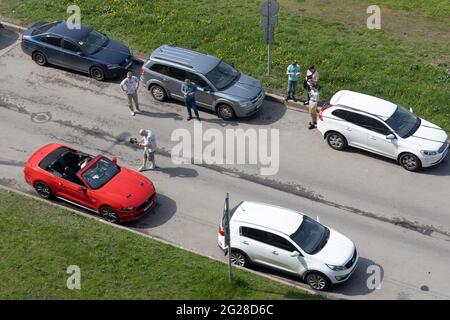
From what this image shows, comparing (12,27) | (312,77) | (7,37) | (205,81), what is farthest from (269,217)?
(12,27)

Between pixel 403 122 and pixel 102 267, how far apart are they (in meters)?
10.8

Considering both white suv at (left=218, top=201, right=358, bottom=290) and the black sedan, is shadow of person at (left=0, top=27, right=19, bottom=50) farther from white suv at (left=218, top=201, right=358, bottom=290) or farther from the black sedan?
white suv at (left=218, top=201, right=358, bottom=290)

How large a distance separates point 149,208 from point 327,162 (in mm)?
6143

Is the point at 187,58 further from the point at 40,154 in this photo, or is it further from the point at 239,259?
the point at 239,259

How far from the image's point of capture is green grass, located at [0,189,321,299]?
653 inches

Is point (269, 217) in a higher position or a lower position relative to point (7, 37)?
lower

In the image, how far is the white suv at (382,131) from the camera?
71.0 ft

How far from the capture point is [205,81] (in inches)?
944

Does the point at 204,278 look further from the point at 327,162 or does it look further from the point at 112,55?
the point at 112,55

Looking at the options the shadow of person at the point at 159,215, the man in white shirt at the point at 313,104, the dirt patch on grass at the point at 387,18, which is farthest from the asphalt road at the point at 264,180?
the dirt patch on grass at the point at 387,18

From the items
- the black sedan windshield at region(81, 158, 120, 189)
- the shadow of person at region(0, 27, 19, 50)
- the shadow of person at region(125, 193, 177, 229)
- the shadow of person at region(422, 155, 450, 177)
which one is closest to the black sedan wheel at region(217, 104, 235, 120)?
the shadow of person at region(125, 193, 177, 229)

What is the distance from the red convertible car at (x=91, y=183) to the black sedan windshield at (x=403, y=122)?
7.95m

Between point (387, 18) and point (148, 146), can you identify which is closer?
point (148, 146)
